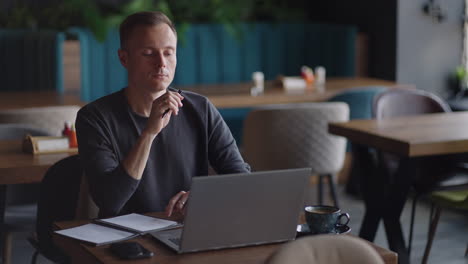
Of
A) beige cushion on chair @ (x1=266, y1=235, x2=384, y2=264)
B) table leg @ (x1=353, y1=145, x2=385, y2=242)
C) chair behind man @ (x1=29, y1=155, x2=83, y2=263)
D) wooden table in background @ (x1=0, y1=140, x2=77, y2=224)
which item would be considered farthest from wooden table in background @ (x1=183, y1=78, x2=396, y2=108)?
beige cushion on chair @ (x1=266, y1=235, x2=384, y2=264)

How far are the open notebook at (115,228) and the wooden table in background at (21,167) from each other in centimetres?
95

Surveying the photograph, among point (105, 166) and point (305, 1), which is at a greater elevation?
point (305, 1)

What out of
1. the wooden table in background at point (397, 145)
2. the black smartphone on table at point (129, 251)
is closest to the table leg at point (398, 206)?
the wooden table in background at point (397, 145)

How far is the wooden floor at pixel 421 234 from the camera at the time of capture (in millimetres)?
4457

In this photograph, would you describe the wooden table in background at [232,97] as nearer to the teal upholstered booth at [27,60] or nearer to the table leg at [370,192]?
the teal upholstered booth at [27,60]

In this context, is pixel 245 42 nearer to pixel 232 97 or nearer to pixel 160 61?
pixel 232 97

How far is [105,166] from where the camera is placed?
2.46 meters

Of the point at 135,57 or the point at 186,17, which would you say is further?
the point at 186,17

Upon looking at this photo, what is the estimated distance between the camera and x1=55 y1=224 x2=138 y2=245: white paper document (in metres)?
2.15

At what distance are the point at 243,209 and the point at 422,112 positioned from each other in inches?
117

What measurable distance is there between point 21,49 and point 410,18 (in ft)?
10.3

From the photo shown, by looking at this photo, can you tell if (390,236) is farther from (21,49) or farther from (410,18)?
(21,49)

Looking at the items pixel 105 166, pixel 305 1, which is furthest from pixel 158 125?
pixel 305 1

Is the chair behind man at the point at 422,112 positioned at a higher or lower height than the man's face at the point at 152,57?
lower
